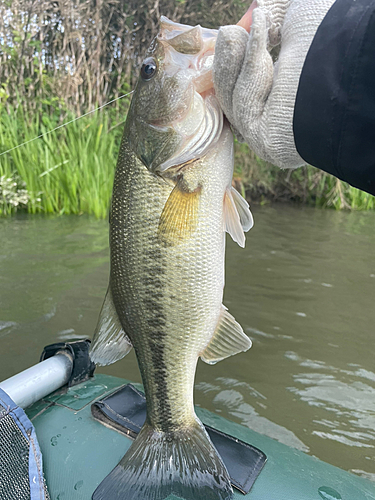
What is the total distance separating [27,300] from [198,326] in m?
2.64

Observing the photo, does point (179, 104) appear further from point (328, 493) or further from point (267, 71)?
point (328, 493)

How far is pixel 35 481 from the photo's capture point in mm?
1243

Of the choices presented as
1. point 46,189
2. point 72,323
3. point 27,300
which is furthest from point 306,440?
point 46,189

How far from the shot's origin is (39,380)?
1.62 metres

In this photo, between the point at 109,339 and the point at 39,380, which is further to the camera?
the point at 39,380

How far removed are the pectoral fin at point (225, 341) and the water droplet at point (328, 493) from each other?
1.65 feet

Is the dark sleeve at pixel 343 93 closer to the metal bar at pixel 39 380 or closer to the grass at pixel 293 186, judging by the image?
the metal bar at pixel 39 380

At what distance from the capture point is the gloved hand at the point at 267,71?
1064mm

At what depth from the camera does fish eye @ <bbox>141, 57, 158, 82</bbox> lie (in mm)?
1400

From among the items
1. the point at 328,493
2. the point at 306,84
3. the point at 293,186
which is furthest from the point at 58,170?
the point at 293,186

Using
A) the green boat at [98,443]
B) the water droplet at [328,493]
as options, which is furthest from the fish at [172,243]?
the water droplet at [328,493]

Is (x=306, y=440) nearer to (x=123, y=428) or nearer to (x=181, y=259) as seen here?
(x=123, y=428)

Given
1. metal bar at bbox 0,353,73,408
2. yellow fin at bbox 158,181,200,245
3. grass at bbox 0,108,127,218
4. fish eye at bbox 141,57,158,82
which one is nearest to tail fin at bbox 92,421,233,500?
metal bar at bbox 0,353,73,408

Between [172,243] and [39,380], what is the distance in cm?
83
